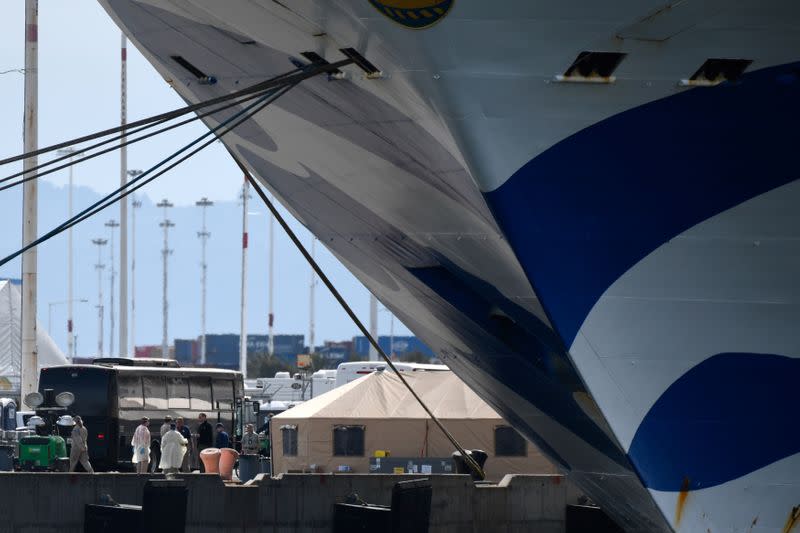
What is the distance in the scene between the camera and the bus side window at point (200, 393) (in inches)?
1291

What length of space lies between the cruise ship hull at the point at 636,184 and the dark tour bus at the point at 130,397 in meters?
20.5

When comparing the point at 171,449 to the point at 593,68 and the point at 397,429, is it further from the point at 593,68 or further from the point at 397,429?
the point at 593,68

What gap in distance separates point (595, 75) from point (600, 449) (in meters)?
4.28

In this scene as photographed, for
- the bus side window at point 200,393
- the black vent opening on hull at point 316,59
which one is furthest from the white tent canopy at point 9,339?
the black vent opening on hull at point 316,59

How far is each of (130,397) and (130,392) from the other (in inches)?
4.5

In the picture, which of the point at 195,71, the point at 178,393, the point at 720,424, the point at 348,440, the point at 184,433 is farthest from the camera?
the point at 178,393

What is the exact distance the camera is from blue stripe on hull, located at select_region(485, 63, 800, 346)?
10141mm

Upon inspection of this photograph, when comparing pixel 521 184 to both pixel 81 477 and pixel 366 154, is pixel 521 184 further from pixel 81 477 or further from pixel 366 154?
pixel 81 477

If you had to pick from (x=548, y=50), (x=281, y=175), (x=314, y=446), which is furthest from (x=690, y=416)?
(x=314, y=446)

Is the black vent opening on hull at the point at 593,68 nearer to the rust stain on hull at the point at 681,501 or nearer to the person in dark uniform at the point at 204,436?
the rust stain on hull at the point at 681,501

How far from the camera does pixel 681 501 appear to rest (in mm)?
10531

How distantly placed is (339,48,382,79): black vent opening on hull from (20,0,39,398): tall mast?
80.4ft

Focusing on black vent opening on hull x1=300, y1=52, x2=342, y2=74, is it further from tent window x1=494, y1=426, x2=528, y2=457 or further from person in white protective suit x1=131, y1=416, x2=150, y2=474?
tent window x1=494, y1=426, x2=528, y2=457

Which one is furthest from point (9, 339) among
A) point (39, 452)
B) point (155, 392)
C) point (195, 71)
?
point (195, 71)
